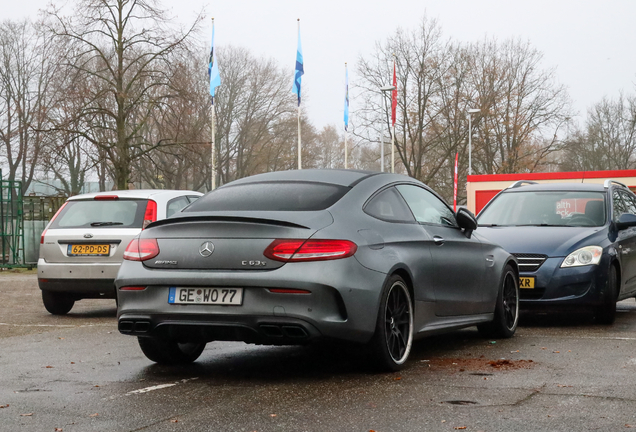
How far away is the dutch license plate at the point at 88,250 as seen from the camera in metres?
10.9

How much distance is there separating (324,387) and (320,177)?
1731mm

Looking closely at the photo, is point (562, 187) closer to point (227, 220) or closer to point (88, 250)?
point (88, 250)

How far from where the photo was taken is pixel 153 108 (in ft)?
112

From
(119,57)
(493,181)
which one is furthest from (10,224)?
(493,181)

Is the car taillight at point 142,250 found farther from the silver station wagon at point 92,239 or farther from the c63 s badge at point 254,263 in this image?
the silver station wagon at point 92,239

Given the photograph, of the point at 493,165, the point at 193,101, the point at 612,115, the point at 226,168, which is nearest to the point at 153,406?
the point at 193,101

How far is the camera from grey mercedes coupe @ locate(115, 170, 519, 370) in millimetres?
5605

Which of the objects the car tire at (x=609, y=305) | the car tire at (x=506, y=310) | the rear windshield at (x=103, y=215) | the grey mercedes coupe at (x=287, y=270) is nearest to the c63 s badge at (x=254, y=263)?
the grey mercedes coupe at (x=287, y=270)

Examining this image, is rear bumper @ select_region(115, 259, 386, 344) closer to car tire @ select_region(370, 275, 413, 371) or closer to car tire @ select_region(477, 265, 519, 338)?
car tire @ select_region(370, 275, 413, 371)

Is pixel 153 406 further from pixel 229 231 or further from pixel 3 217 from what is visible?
pixel 3 217

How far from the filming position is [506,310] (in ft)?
27.6

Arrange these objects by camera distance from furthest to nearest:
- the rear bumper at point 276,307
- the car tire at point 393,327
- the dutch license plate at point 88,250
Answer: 1. the dutch license plate at point 88,250
2. the car tire at point 393,327
3. the rear bumper at point 276,307

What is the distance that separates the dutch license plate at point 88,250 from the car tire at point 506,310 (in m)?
4.99

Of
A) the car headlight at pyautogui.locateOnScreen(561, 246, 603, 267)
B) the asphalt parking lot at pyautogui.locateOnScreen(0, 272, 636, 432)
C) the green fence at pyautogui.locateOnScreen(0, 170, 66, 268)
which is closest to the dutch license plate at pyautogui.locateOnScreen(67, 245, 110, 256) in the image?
the asphalt parking lot at pyautogui.locateOnScreen(0, 272, 636, 432)
